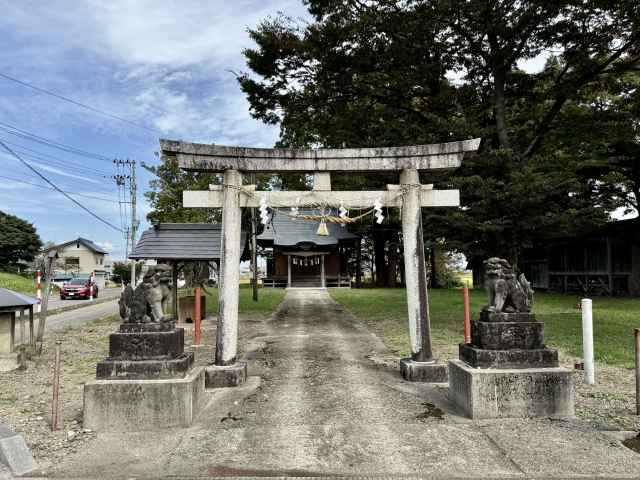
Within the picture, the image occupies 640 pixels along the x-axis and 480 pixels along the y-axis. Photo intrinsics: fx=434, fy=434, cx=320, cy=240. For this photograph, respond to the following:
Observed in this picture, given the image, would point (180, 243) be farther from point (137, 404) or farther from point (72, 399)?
point (137, 404)

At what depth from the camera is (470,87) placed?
1218 cm

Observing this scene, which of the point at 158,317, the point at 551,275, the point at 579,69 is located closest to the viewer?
the point at 158,317

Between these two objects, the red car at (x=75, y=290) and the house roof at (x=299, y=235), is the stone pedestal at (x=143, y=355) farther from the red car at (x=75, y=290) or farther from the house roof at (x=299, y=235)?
the house roof at (x=299, y=235)

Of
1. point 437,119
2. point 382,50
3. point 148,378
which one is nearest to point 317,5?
point 382,50

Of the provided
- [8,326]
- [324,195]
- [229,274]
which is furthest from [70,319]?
[324,195]

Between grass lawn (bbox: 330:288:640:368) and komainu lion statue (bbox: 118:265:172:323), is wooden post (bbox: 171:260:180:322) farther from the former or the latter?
komainu lion statue (bbox: 118:265:172:323)

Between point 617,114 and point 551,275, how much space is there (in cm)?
1907

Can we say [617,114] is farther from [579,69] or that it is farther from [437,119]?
[437,119]

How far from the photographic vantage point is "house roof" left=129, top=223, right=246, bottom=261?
13.0 meters

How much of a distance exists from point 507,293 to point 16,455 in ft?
18.2

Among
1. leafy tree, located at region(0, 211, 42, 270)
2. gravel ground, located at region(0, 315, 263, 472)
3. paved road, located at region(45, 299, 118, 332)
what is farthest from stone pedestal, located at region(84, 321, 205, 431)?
leafy tree, located at region(0, 211, 42, 270)

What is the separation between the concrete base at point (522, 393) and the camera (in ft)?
16.7

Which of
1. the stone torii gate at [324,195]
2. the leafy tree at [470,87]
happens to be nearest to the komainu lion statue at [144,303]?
the stone torii gate at [324,195]

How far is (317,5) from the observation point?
38.4ft
